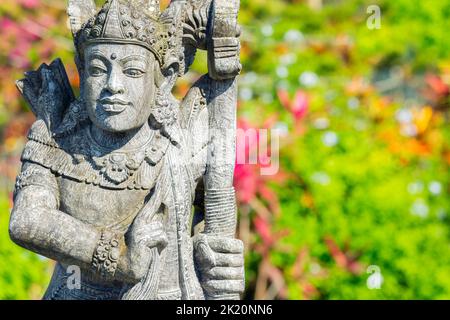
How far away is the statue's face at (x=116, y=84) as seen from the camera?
3.13m

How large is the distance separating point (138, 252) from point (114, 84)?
0.56 meters

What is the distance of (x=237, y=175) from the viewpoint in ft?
18.6

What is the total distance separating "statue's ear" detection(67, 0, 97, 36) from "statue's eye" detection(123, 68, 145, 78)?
241 millimetres

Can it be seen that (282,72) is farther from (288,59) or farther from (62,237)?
(62,237)

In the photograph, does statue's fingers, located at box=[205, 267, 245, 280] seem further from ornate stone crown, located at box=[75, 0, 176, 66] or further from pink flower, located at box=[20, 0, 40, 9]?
pink flower, located at box=[20, 0, 40, 9]

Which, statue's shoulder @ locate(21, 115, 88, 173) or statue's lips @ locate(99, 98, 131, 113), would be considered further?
statue's shoulder @ locate(21, 115, 88, 173)

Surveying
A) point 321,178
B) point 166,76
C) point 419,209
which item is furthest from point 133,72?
point 419,209

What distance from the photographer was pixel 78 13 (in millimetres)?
3262

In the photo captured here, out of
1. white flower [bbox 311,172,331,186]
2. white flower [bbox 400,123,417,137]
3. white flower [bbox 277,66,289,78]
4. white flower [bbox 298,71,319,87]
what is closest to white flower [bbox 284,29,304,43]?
white flower [bbox 277,66,289,78]

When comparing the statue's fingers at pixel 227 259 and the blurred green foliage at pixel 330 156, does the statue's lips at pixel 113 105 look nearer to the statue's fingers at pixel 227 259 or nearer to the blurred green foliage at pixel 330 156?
the statue's fingers at pixel 227 259

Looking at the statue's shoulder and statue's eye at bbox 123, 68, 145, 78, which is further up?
statue's eye at bbox 123, 68, 145, 78

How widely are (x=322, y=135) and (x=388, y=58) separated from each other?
6.38 ft

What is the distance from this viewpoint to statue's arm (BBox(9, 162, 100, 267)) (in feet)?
10.2
